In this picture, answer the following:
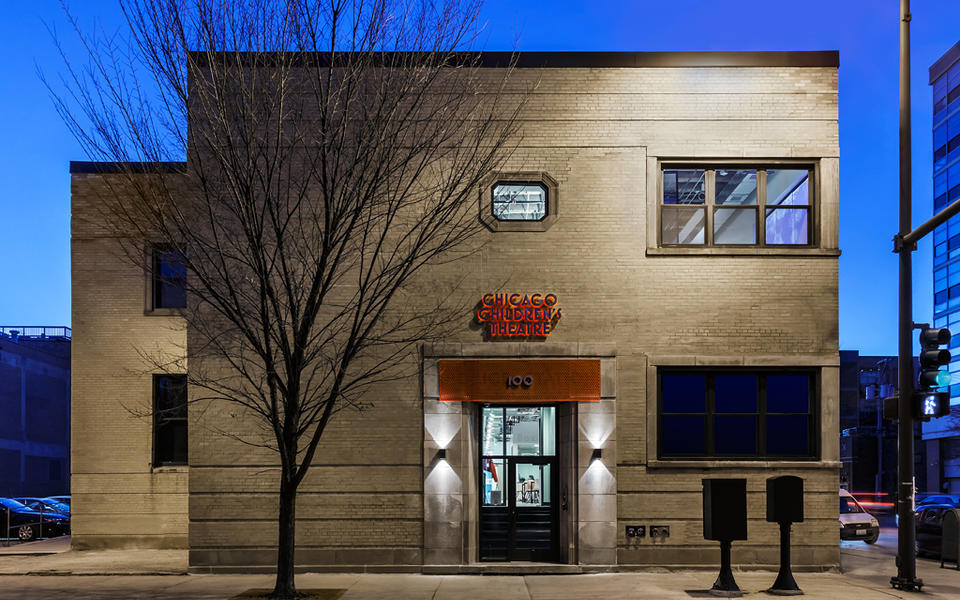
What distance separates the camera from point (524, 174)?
16.6 metres

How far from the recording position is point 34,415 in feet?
203

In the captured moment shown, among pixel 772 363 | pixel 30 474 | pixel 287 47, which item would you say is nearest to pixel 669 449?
pixel 772 363

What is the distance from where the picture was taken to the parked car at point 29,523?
83.5 feet

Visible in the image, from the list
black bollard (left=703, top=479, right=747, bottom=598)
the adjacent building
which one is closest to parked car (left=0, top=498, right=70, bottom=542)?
black bollard (left=703, top=479, right=747, bottom=598)

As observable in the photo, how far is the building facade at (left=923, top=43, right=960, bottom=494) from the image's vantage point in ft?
222

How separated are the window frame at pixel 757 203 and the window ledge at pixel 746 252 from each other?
0.09 m

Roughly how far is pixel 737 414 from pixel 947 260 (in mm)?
72143

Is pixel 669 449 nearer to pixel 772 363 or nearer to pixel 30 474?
pixel 772 363

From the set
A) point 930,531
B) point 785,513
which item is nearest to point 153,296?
point 785,513

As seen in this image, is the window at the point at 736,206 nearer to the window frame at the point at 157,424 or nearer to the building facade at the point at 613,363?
the building facade at the point at 613,363

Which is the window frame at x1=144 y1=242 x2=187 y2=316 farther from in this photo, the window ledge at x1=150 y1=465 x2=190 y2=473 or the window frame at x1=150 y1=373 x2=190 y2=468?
the window ledge at x1=150 y1=465 x2=190 y2=473

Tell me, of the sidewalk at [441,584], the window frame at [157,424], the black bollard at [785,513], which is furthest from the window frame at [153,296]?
the black bollard at [785,513]

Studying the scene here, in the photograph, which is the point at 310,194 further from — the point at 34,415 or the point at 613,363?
the point at 34,415

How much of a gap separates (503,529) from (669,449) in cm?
379
